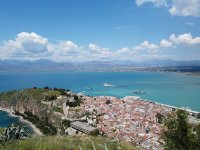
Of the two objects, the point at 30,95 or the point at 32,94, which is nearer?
the point at 30,95

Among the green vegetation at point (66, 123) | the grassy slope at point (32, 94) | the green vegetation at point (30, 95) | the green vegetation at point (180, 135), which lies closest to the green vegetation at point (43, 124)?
the green vegetation at point (66, 123)

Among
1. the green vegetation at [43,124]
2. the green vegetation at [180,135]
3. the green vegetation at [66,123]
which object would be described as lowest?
the green vegetation at [43,124]

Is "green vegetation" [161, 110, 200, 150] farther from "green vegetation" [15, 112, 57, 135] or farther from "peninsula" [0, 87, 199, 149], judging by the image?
"green vegetation" [15, 112, 57, 135]

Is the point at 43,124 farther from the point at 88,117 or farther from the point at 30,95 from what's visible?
the point at 30,95

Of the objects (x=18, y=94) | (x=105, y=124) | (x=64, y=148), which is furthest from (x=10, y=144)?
(x=18, y=94)

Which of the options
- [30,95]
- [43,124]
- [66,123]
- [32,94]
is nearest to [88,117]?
[66,123]

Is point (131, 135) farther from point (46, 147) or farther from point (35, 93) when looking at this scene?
point (35, 93)

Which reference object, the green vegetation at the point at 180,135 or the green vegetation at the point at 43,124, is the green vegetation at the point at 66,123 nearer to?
the green vegetation at the point at 43,124

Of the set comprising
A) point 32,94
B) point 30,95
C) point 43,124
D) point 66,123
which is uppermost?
point 32,94

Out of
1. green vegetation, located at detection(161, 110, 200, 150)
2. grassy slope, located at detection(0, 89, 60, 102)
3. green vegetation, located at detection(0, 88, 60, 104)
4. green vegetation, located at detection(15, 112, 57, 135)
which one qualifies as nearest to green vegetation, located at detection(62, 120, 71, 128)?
green vegetation, located at detection(15, 112, 57, 135)
